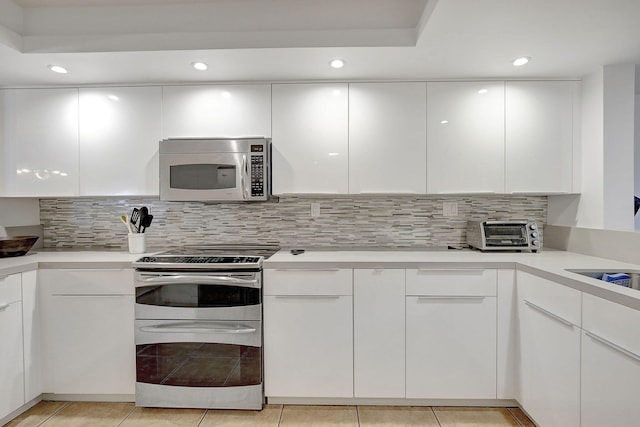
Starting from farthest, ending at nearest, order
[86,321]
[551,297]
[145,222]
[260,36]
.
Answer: [145,222] < [86,321] < [260,36] < [551,297]

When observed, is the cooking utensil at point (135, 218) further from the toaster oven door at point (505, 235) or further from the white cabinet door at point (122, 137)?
the toaster oven door at point (505, 235)

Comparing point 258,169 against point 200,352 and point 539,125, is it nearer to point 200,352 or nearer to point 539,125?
point 200,352

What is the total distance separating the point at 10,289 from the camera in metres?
2.02

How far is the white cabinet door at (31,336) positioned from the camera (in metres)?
2.11

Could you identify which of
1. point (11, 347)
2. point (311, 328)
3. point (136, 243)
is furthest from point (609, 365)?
point (11, 347)

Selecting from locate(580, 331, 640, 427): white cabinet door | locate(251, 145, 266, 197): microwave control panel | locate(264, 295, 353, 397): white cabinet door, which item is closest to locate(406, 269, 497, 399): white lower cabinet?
locate(264, 295, 353, 397): white cabinet door

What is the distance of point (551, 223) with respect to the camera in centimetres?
272

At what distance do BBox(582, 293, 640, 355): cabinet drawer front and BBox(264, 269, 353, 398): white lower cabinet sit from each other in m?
1.12

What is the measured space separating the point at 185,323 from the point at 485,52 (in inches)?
89.9

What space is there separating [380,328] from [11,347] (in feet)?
6.69

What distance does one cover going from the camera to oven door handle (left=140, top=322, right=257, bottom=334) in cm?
213

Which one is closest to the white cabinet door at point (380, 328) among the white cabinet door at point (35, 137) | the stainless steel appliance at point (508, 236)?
the stainless steel appliance at point (508, 236)

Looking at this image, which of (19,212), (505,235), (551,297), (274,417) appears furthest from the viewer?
(19,212)

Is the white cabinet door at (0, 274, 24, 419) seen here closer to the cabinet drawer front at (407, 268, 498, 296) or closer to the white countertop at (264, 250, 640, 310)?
the white countertop at (264, 250, 640, 310)
